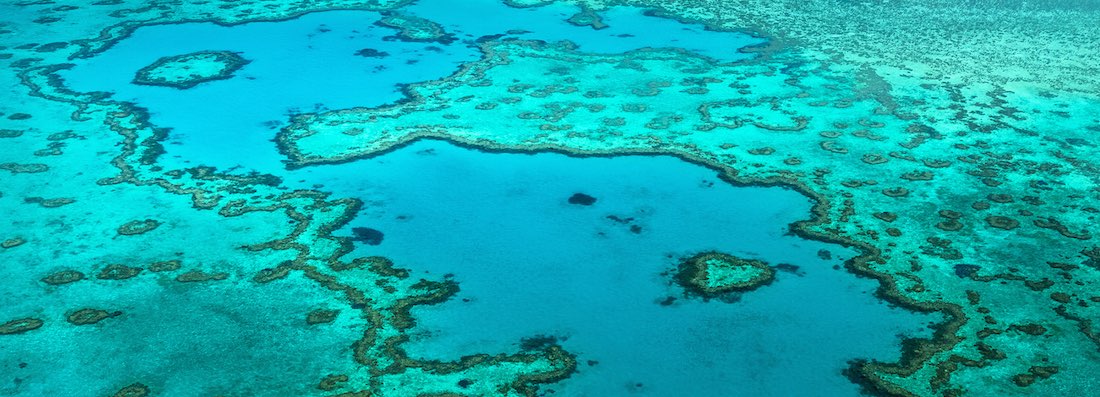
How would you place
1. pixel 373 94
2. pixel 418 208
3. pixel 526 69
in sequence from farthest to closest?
pixel 526 69 < pixel 373 94 < pixel 418 208

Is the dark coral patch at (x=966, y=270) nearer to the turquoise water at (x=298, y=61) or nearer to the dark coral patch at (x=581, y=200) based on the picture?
the dark coral patch at (x=581, y=200)

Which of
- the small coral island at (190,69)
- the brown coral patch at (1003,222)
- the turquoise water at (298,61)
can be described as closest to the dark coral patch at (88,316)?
the turquoise water at (298,61)

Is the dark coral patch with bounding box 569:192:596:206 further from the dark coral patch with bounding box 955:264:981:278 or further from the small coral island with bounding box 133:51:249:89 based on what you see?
the small coral island with bounding box 133:51:249:89

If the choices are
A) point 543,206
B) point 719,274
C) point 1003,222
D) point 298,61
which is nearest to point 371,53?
point 298,61

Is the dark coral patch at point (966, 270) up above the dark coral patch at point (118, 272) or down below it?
above

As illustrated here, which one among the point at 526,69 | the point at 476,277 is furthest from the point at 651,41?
the point at 476,277

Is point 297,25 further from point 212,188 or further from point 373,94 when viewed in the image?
point 212,188

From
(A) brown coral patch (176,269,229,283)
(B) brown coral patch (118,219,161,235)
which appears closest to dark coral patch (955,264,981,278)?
(A) brown coral patch (176,269,229,283)
